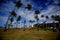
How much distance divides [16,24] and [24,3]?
73cm

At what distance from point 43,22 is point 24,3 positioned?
0.87 metres

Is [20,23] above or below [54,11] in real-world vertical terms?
below

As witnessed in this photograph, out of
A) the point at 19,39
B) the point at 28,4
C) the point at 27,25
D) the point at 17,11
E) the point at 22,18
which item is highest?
the point at 28,4

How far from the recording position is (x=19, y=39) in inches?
122

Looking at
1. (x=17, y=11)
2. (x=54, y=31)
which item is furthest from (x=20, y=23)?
(x=54, y=31)

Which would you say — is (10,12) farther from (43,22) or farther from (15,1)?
(43,22)

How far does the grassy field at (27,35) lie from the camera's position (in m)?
3.07

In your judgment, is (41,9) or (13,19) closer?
(13,19)

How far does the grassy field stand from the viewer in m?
3.07

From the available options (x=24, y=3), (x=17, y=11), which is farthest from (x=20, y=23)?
(x=24, y=3)

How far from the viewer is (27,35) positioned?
3195 millimetres

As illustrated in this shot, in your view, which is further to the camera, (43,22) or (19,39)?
(43,22)

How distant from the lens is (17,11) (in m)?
3.28

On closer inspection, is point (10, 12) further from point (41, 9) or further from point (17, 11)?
point (41, 9)
